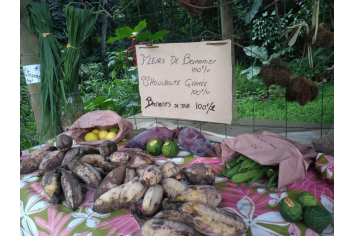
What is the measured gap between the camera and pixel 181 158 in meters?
1.48

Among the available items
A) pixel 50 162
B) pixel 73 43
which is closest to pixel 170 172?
pixel 50 162

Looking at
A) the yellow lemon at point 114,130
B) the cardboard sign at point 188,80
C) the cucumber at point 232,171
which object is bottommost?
the cucumber at point 232,171

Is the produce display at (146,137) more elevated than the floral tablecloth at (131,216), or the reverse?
the produce display at (146,137)

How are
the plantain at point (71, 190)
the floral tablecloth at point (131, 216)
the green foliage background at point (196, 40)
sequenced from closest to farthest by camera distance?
the floral tablecloth at point (131, 216)
the plantain at point (71, 190)
the green foliage background at point (196, 40)

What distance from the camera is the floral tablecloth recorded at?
0.92m

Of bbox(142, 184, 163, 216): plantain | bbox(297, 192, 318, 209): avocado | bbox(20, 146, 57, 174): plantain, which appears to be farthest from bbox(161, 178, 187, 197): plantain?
bbox(20, 146, 57, 174): plantain

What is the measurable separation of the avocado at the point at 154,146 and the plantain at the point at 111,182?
381 mm

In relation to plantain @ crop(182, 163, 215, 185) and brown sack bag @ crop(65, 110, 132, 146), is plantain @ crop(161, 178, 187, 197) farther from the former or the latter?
brown sack bag @ crop(65, 110, 132, 146)

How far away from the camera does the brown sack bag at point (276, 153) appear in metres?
1.11

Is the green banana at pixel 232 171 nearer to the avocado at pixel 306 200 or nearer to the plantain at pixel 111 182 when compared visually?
the avocado at pixel 306 200

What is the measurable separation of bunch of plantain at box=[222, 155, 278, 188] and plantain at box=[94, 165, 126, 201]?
1.55 feet

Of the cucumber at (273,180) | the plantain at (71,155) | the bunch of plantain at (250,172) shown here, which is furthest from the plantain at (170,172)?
the plantain at (71,155)

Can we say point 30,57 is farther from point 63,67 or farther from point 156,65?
point 156,65

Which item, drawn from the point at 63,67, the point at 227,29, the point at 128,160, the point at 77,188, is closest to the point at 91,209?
the point at 77,188
